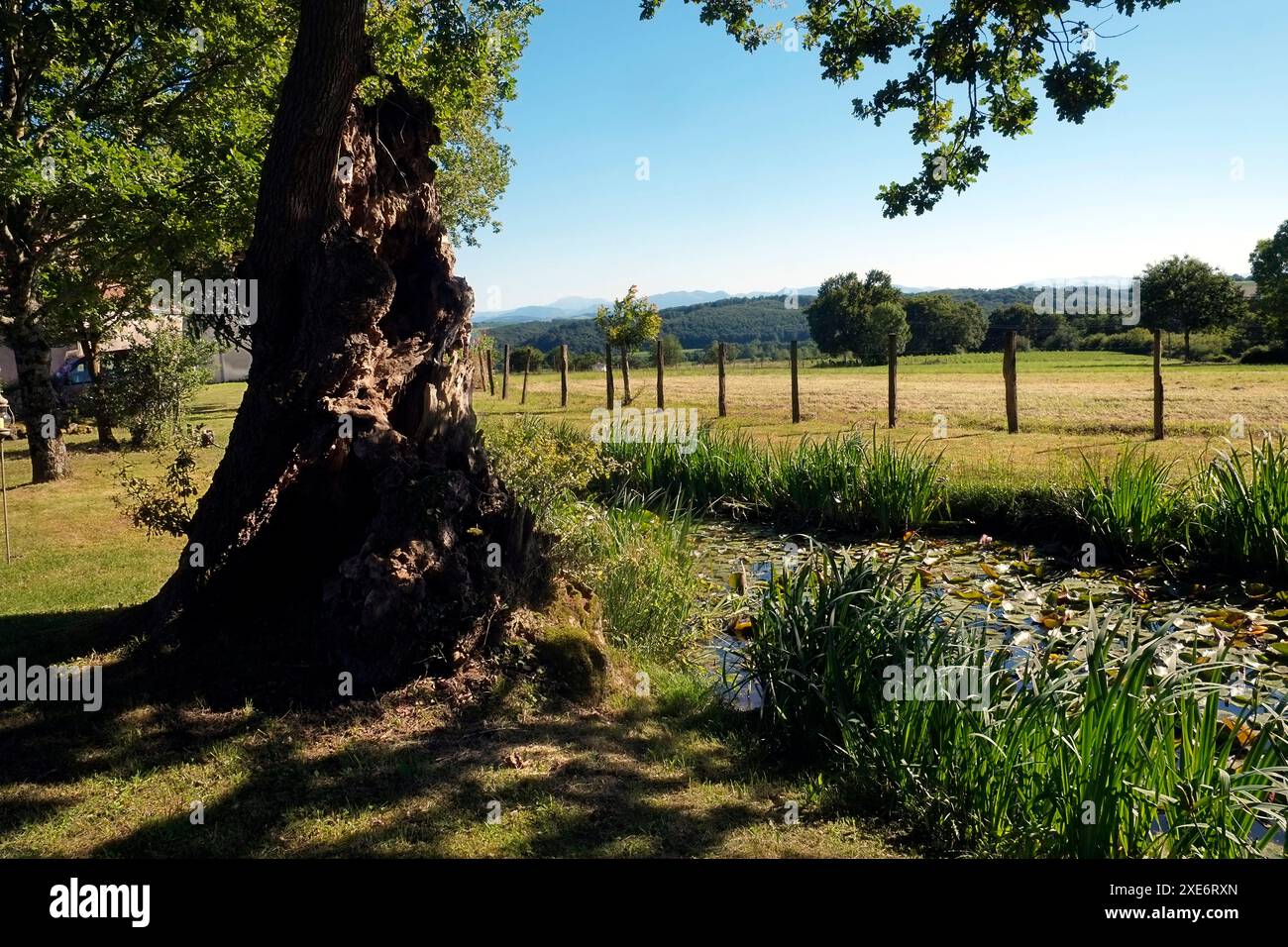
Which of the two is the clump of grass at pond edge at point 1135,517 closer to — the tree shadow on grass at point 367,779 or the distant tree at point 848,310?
the tree shadow on grass at point 367,779

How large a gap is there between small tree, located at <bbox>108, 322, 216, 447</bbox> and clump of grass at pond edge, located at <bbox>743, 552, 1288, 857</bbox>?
17.6 m

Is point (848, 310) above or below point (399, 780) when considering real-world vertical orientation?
above

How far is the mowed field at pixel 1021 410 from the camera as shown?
50.1 ft

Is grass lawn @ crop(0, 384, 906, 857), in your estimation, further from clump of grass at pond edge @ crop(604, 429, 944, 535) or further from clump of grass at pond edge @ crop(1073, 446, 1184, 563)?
clump of grass at pond edge @ crop(1073, 446, 1184, 563)

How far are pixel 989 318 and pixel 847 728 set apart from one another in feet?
385

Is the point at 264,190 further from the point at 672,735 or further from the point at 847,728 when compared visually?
the point at 847,728

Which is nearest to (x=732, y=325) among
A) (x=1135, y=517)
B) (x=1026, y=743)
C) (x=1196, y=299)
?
(x=1196, y=299)

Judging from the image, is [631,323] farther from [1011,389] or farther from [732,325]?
[732,325]

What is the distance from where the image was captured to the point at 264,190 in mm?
5812

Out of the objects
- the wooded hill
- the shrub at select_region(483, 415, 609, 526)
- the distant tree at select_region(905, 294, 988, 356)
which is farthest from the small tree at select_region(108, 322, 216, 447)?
the wooded hill

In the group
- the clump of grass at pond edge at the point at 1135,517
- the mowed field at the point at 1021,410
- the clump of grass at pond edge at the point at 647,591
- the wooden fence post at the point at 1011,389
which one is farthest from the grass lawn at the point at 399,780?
the wooden fence post at the point at 1011,389

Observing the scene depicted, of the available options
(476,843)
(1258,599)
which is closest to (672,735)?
(476,843)

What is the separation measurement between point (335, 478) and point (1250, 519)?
26.2 feet

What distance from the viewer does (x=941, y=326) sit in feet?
339
